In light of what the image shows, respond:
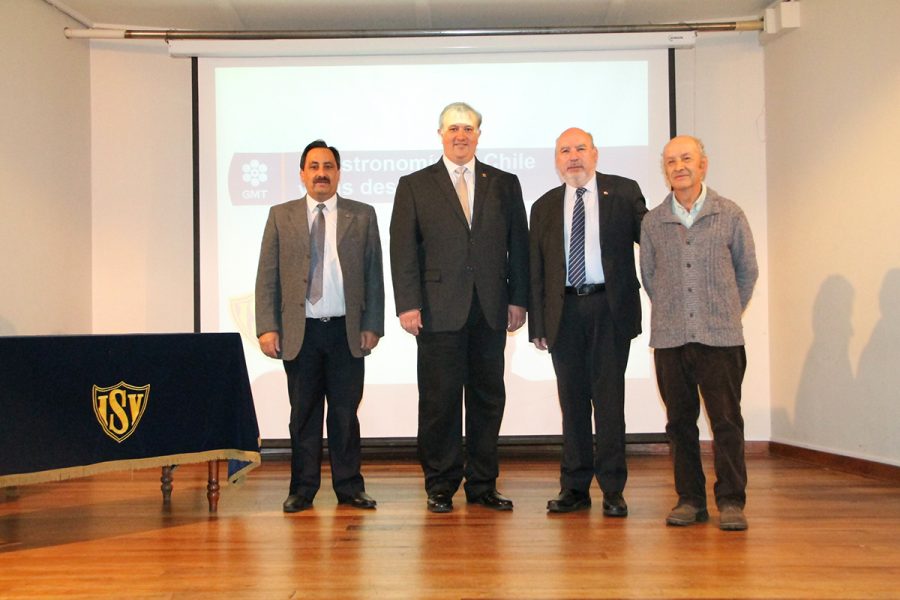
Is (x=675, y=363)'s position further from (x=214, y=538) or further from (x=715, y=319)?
(x=214, y=538)

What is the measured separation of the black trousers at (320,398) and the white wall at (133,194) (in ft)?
8.11

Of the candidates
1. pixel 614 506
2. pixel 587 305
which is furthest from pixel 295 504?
pixel 587 305

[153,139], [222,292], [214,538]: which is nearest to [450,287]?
[214,538]

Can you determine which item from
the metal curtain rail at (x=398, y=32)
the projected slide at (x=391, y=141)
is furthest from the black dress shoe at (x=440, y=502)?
the metal curtain rail at (x=398, y=32)

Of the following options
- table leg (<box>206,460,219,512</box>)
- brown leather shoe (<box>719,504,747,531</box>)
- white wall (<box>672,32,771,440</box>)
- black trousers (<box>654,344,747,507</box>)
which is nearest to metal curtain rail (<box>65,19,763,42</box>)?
white wall (<box>672,32,771,440</box>)

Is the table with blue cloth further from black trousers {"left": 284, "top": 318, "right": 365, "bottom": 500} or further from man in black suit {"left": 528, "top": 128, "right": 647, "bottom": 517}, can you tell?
man in black suit {"left": 528, "top": 128, "right": 647, "bottom": 517}

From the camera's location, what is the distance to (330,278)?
388 cm

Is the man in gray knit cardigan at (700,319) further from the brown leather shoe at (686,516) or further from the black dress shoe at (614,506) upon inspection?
the black dress shoe at (614,506)

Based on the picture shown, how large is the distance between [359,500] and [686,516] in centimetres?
Answer: 141

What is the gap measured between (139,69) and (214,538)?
12.7ft

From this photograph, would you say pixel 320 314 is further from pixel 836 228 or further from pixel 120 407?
pixel 836 228

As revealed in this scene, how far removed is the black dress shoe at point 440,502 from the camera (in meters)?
3.73

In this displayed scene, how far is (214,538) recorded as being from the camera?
3352 millimetres

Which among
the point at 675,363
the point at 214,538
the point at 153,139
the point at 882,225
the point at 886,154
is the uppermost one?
the point at 153,139
